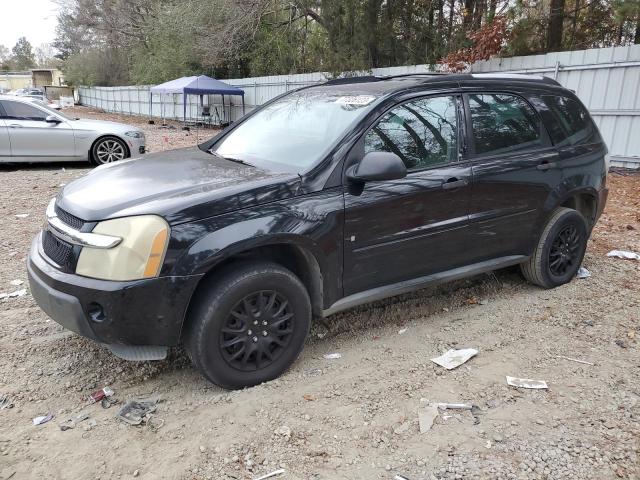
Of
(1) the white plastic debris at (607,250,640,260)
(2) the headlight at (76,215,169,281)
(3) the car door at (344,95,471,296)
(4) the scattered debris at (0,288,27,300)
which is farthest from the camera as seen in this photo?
(1) the white plastic debris at (607,250,640,260)

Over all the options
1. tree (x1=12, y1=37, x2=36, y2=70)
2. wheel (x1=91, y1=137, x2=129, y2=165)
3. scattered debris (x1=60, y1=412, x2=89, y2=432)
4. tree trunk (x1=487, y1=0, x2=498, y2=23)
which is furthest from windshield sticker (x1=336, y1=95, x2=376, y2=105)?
tree (x1=12, y1=37, x2=36, y2=70)

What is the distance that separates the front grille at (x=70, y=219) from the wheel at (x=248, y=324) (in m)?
0.78

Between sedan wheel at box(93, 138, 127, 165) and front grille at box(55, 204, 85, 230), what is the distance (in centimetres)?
792

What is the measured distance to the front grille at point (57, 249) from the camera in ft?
9.68

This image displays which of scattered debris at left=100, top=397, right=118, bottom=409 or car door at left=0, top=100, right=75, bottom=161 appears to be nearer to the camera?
scattered debris at left=100, top=397, right=118, bottom=409

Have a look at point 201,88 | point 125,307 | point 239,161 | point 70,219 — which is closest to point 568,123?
point 239,161

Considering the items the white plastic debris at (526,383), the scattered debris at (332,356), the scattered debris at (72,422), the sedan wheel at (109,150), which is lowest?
the scattered debris at (72,422)

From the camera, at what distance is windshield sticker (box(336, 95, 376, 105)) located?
361 centimetres

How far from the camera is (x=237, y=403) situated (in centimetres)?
303

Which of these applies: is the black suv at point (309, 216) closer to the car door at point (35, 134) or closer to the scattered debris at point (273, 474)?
the scattered debris at point (273, 474)

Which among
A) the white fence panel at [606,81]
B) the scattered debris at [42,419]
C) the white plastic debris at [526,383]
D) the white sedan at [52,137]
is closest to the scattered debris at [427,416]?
the white plastic debris at [526,383]

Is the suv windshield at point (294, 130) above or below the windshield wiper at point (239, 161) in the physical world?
above

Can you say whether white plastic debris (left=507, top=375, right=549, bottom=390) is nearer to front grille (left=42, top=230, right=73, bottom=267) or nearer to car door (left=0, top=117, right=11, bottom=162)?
front grille (left=42, top=230, right=73, bottom=267)

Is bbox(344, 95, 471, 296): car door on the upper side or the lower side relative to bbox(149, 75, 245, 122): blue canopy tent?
lower
